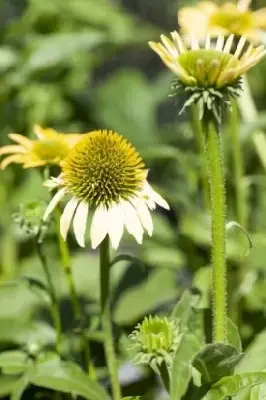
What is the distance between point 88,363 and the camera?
0.61 meters

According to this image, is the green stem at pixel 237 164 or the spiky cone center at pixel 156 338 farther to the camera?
the green stem at pixel 237 164

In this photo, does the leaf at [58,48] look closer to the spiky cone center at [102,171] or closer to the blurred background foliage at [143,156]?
the blurred background foliage at [143,156]

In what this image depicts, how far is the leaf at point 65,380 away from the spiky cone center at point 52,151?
0.13m

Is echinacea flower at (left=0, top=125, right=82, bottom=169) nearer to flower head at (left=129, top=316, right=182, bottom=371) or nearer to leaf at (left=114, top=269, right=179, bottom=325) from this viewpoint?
flower head at (left=129, top=316, right=182, bottom=371)

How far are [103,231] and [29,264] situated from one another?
52 centimetres

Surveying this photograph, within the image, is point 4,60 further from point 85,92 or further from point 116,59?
point 116,59

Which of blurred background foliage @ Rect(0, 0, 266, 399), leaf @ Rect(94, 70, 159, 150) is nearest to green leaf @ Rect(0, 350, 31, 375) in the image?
blurred background foliage @ Rect(0, 0, 266, 399)

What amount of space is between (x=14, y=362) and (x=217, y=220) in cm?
21

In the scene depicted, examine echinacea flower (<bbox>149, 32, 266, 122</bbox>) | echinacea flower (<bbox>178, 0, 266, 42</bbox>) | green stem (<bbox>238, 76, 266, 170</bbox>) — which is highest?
echinacea flower (<bbox>178, 0, 266, 42</bbox>)

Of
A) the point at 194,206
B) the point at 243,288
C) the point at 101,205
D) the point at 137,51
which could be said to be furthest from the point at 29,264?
the point at 137,51

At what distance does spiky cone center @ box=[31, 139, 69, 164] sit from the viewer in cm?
59

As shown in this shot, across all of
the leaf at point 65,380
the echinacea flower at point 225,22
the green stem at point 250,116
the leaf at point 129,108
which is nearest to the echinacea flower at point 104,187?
the leaf at point 65,380

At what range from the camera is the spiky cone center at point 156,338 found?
0.50 m

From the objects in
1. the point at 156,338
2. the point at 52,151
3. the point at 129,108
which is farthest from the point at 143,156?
the point at 129,108
